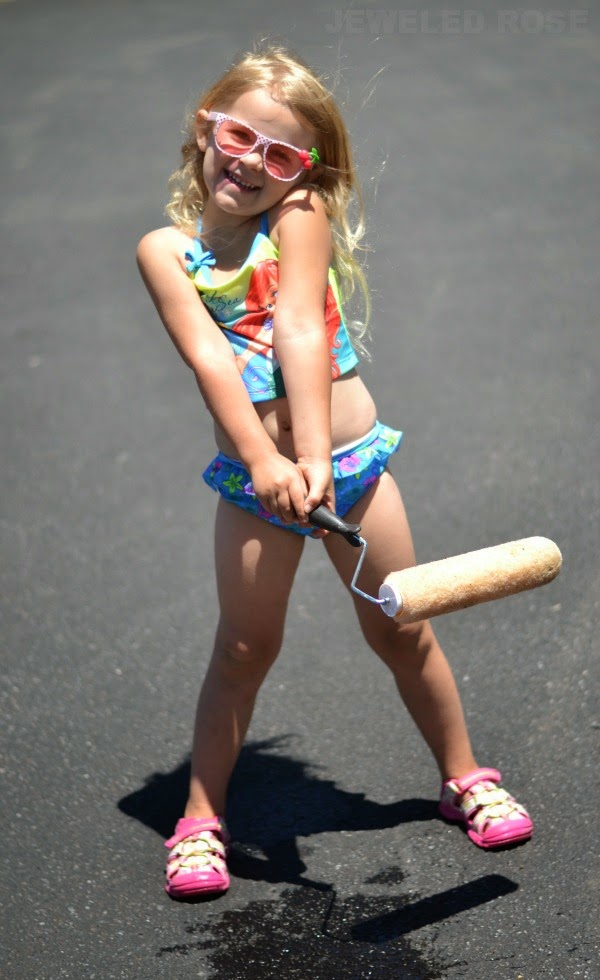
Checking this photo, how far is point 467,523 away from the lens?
148 inches

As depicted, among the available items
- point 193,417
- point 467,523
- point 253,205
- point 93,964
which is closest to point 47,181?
point 193,417

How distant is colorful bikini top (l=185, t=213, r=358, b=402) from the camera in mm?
2279

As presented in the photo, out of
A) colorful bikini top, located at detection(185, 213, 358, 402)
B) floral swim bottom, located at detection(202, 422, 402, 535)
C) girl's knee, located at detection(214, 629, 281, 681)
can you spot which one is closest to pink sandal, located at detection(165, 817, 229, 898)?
girl's knee, located at detection(214, 629, 281, 681)

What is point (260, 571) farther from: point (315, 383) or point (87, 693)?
point (87, 693)

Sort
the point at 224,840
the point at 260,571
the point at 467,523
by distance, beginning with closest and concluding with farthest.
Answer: the point at 260,571 → the point at 224,840 → the point at 467,523

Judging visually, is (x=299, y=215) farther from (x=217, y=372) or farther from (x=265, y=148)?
(x=217, y=372)

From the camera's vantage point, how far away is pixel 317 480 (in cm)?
215

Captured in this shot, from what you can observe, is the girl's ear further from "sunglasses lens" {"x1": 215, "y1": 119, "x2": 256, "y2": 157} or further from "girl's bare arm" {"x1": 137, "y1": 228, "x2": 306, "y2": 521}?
"girl's bare arm" {"x1": 137, "y1": 228, "x2": 306, "y2": 521}

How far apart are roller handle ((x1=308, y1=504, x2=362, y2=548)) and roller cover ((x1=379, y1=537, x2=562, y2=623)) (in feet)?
0.35

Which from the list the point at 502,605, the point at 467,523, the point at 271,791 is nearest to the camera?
the point at 271,791

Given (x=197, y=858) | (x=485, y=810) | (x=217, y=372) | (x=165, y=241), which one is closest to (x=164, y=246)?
(x=165, y=241)

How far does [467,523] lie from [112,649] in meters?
1.24

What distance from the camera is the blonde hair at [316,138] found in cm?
225

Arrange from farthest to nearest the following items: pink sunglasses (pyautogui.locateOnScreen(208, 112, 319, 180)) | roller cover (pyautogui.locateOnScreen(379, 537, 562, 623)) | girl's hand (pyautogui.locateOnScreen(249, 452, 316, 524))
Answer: pink sunglasses (pyautogui.locateOnScreen(208, 112, 319, 180)) < girl's hand (pyautogui.locateOnScreen(249, 452, 316, 524)) < roller cover (pyautogui.locateOnScreen(379, 537, 562, 623))
